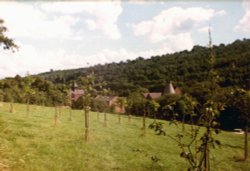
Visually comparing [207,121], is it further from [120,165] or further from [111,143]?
[111,143]

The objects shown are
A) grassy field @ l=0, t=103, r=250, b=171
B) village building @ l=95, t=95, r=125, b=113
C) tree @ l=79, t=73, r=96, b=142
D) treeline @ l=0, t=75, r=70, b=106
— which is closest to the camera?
grassy field @ l=0, t=103, r=250, b=171

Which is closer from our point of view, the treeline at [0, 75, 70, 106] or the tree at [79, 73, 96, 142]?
the tree at [79, 73, 96, 142]

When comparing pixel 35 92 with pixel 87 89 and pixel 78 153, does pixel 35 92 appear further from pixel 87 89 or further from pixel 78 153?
pixel 78 153

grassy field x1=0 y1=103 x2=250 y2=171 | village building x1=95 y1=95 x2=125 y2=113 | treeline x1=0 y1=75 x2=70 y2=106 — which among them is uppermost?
treeline x1=0 y1=75 x2=70 y2=106

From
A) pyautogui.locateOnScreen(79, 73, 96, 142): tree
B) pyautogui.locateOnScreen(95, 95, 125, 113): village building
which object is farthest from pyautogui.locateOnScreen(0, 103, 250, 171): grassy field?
pyautogui.locateOnScreen(95, 95, 125, 113): village building

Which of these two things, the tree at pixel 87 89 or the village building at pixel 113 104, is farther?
the village building at pixel 113 104

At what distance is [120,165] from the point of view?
18078mm

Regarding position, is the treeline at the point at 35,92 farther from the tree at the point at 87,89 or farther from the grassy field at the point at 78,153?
the grassy field at the point at 78,153

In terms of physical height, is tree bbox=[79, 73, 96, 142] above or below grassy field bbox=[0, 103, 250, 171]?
above

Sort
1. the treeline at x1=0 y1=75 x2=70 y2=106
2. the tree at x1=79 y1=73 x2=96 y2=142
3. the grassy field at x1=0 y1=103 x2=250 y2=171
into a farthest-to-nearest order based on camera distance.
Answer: the treeline at x1=0 y1=75 x2=70 y2=106 < the tree at x1=79 y1=73 x2=96 y2=142 < the grassy field at x1=0 y1=103 x2=250 y2=171

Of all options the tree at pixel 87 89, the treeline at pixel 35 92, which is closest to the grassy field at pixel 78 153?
the tree at pixel 87 89

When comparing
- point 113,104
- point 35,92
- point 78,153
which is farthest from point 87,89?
point 113,104

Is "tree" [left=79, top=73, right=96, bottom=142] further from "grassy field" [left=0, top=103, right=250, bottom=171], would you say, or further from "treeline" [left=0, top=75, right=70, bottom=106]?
"treeline" [left=0, top=75, right=70, bottom=106]

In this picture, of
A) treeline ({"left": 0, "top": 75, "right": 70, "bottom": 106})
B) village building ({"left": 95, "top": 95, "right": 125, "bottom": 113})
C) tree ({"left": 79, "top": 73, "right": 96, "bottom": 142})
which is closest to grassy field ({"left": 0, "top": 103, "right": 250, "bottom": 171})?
tree ({"left": 79, "top": 73, "right": 96, "bottom": 142})
